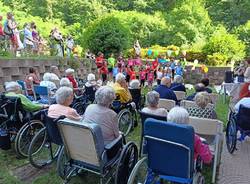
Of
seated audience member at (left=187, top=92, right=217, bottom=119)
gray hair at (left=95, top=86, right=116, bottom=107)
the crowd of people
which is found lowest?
seated audience member at (left=187, top=92, right=217, bottom=119)

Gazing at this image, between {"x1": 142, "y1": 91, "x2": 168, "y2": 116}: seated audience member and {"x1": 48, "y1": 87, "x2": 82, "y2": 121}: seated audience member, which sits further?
{"x1": 142, "y1": 91, "x2": 168, "y2": 116}: seated audience member

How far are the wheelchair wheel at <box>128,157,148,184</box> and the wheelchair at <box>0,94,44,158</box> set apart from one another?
1.76 meters

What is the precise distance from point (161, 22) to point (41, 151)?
83.1ft

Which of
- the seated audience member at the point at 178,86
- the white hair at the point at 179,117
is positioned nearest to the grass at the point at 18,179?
the white hair at the point at 179,117

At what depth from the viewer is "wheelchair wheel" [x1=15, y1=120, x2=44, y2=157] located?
4.55 metres

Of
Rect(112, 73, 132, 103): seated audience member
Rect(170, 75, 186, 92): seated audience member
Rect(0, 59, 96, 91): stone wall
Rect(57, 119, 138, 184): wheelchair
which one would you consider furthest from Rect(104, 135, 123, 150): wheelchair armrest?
Rect(0, 59, 96, 91): stone wall

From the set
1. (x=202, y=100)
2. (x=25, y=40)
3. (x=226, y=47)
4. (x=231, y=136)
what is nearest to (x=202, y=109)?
(x=202, y=100)

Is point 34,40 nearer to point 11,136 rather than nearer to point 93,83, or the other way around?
point 93,83

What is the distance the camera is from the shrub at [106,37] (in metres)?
16.0

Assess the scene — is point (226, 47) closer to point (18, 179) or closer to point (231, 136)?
point (231, 136)

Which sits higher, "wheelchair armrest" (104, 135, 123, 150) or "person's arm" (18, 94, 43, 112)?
"person's arm" (18, 94, 43, 112)

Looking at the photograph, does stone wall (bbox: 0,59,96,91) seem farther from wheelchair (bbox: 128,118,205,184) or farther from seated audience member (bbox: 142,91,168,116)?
wheelchair (bbox: 128,118,205,184)

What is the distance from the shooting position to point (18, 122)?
481 cm

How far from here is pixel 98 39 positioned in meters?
16.2
